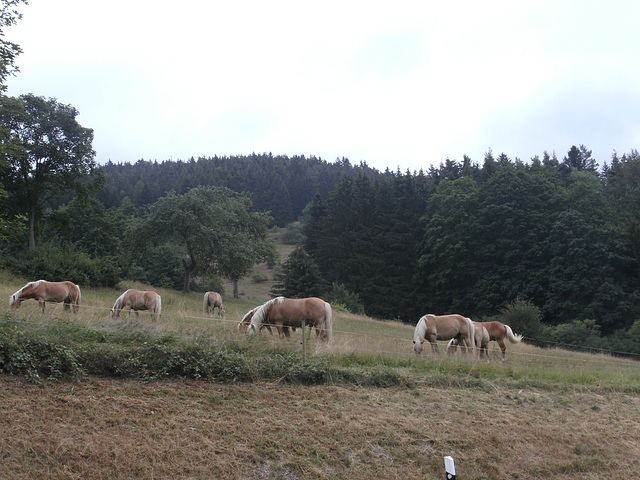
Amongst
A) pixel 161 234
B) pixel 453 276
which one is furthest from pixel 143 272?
pixel 453 276

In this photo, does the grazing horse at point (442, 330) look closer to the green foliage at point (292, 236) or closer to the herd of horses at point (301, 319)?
the herd of horses at point (301, 319)

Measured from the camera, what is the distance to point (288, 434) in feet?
24.6

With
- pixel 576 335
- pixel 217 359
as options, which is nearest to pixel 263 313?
pixel 217 359

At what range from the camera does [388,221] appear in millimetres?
65625

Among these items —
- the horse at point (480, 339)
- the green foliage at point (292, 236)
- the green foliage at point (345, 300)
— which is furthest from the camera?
the green foliage at point (292, 236)

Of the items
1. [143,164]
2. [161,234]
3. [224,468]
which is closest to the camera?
[224,468]

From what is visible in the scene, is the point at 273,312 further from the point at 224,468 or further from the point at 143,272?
the point at 143,272

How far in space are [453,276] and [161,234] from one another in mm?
32324

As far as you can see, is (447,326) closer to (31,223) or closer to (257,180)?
(31,223)

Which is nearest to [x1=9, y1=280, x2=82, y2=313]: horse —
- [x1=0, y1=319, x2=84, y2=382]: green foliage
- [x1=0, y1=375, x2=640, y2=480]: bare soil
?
[x1=0, y1=319, x2=84, y2=382]: green foliage

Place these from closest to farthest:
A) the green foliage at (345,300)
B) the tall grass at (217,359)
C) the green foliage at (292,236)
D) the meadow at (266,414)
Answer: the meadow at (266,414), the tall grass at (217,359), the green foliage at (345,300), the green foliage at (292,236)

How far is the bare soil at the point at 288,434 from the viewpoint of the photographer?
6254 mm

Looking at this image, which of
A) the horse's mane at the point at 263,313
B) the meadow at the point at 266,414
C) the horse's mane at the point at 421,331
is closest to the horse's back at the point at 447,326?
the horse's mane at the point at 421,331

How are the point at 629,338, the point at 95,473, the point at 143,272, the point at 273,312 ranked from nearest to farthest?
the point at 95,473 → the point at 273,312 → the point at 629,338 → the point at 143,272
